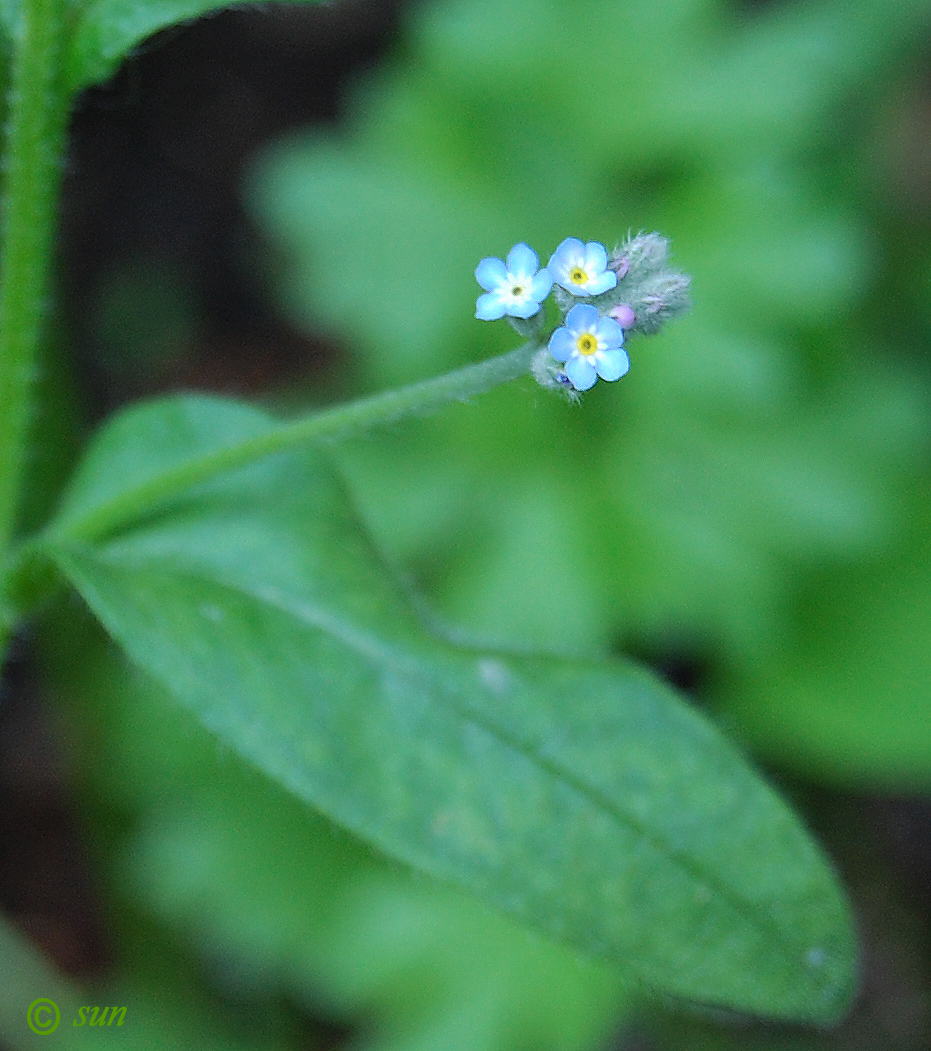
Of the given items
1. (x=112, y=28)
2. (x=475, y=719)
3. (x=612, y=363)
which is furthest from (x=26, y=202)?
(x=475, y=719)

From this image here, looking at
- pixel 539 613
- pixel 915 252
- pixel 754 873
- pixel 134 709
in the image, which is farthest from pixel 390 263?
pixel 754 873

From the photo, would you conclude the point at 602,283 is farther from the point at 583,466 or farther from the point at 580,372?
the point at 583,466

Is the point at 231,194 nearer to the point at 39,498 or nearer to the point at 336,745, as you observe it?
the point at 39,498

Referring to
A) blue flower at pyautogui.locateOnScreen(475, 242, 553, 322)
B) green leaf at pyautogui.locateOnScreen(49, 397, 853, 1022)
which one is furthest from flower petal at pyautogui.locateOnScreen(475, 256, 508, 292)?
green leaf at pyautogui.locateOnScreen(49, 397, 853, 1022)

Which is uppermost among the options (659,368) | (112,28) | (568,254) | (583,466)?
(112,28)

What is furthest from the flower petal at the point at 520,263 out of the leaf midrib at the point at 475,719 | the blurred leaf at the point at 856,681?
the blurred leaf at the point at 856,681

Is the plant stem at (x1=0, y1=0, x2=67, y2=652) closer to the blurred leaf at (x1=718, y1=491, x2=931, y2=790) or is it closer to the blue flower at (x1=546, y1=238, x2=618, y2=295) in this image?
the blue flower at (x1=546, y1=238, x2=618, y2=295)

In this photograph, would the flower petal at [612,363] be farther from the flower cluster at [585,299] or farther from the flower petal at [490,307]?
the flower petal at [490,307]
